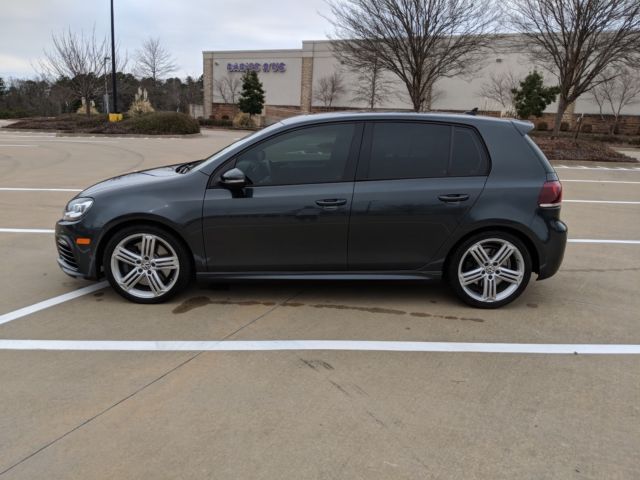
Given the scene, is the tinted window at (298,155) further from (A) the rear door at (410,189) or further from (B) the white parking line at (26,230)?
(B) the white parking line at (26,230)

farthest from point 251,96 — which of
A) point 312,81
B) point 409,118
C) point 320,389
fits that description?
point 320,389

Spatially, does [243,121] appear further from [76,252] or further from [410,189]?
[410,189]

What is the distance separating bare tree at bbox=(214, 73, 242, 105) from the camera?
59.5m

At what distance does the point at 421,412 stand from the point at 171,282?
2.48 metres

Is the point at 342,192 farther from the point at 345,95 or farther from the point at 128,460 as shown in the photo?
the point at 345,95

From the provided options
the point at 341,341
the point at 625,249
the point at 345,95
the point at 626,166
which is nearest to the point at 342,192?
the point at 341,341

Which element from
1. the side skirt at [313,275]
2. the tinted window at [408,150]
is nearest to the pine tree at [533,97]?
the tinted window at [408,150]

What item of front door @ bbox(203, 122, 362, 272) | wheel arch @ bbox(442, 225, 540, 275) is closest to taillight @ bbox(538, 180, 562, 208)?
wheel arch @ bbox(442, 225, 540, 275)

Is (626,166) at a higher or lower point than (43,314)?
higher

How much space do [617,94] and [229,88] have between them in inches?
1555

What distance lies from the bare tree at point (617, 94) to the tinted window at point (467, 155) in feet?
133

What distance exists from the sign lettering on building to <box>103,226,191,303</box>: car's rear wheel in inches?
2217

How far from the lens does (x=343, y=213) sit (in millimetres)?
4305

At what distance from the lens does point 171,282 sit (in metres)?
4.50
